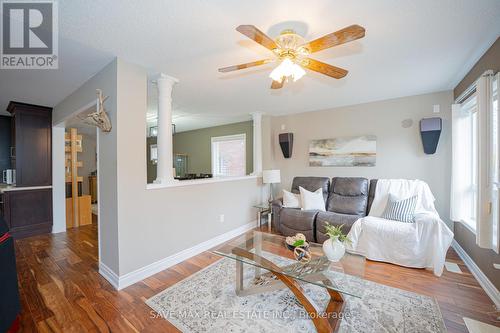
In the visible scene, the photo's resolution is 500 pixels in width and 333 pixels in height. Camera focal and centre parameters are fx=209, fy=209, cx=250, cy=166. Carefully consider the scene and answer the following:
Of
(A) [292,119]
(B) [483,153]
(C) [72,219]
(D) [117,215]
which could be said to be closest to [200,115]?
(A) [292,119]

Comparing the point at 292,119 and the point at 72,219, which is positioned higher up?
the point at 292,119

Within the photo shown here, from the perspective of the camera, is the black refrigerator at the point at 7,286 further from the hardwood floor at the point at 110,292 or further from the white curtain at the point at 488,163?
the white curtain at the point at 488,163

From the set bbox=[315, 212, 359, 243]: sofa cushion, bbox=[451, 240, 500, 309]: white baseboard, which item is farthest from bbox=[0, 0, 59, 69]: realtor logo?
bbox=[451, 240, 500, 309]: white baseboard

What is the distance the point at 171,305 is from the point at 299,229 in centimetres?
212

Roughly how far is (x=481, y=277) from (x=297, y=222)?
2.05 metres

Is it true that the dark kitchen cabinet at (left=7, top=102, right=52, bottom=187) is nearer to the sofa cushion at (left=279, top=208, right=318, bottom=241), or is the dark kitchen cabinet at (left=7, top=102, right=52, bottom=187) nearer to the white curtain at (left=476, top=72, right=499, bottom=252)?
the sofa cushion at (left=279, top=208, right=318, bottom=241)

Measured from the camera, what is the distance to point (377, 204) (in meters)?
3.28

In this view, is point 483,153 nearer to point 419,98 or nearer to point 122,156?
point 419,98

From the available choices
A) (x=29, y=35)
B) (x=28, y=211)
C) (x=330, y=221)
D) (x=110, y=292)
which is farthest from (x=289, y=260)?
(x=28, y=211)

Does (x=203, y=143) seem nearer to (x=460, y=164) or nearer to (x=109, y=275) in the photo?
(x=109, y=275)

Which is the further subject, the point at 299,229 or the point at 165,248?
the point at 299,229

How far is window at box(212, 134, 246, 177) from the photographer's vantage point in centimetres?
570

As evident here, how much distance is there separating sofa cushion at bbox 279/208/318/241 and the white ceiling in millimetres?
1917

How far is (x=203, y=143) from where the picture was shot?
255 inches
